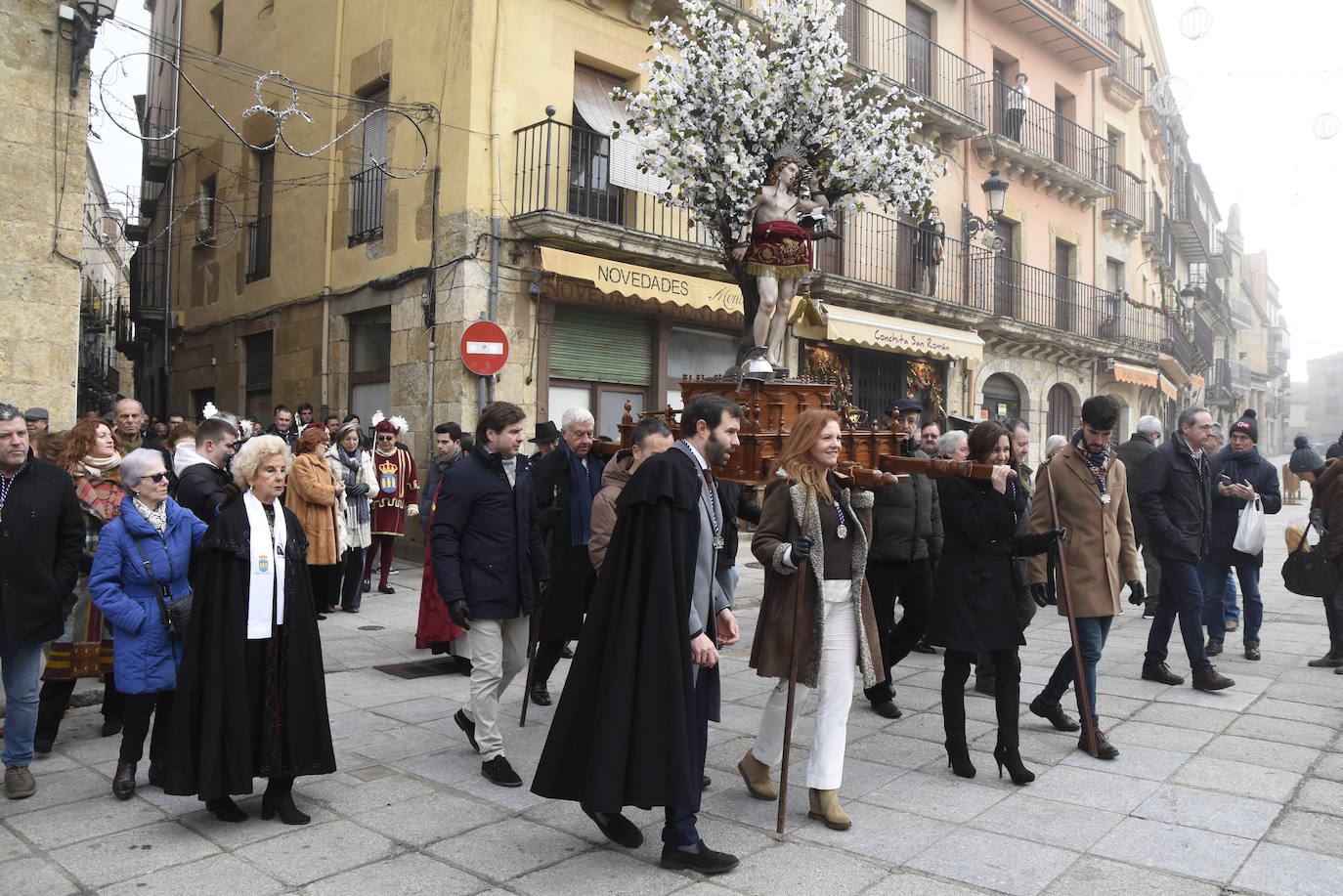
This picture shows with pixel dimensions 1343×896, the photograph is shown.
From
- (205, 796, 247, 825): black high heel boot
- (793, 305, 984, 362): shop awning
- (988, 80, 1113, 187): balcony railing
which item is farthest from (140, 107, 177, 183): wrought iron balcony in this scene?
(205, 796, 247, 825): black high heel boot

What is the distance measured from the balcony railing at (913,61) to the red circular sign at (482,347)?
359 inches

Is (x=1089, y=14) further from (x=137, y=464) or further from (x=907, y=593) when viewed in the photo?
(x=137, y=464)

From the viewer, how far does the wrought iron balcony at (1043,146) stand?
2011 centimetres

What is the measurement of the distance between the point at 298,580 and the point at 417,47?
34.6 ft

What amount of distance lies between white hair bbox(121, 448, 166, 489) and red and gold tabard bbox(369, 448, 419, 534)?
5.75 meters

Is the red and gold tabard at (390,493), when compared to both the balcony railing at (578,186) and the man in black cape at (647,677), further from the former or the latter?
the man in black cape at (647,677)

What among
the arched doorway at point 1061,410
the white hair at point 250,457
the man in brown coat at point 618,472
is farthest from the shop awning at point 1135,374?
the white hair at point 250,457

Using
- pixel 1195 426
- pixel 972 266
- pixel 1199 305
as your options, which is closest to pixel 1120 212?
pixel 972 266

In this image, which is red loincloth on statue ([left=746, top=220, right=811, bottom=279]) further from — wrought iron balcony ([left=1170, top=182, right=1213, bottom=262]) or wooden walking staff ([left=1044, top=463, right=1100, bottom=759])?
wrought iron balcony ([left=1170, top=182, right=1213, bottom=262])

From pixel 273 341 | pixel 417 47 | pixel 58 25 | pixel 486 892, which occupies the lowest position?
pixel 486 892

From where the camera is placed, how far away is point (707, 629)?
407 centimetres

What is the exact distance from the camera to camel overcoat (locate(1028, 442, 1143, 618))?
17.8 feet

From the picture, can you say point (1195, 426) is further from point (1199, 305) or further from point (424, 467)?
point (1199, 305)

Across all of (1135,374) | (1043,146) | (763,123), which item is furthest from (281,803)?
(1135,374)
